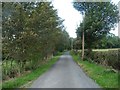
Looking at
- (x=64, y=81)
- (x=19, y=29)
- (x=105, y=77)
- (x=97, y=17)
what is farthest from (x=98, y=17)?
(x=64, y=81)

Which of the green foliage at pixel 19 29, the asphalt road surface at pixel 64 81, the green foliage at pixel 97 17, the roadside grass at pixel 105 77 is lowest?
A: the asphalt road surface at pixel 64 81

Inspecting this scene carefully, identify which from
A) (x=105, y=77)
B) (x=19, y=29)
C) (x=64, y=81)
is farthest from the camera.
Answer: (x=19, y=29)

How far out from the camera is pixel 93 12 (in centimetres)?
3738

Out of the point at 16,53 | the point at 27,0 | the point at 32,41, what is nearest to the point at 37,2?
the point at 27,0

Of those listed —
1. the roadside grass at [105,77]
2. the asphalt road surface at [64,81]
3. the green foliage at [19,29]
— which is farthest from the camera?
the green foliage at [19,29]

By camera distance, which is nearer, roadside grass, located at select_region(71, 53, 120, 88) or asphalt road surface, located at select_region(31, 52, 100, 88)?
roadside grass, located at select_region(71, 53, 120, 88)

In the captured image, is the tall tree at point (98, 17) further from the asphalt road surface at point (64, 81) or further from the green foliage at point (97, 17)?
the asphalt road surface at point (64, 81)

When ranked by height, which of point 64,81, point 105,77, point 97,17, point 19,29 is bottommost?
point 64,81

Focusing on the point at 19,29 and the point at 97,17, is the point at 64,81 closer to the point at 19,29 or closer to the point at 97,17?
the point at 19,29

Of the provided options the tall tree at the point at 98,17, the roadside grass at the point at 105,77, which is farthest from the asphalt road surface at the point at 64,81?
the tall tree at the point at 98,17

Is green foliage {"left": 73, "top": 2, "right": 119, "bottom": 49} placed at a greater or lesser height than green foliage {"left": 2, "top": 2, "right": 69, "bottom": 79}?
greater

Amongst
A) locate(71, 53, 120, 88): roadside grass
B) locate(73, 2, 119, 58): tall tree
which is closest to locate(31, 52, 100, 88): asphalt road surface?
locate(71, 53, 120, 88): roadside grass

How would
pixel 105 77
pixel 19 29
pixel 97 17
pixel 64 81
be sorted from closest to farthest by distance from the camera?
pixel 64 81 < pixel 105 77 < pixel 19 29 < pixel 97 17

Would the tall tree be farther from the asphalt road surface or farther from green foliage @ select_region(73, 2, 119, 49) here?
the asphalt road surface
